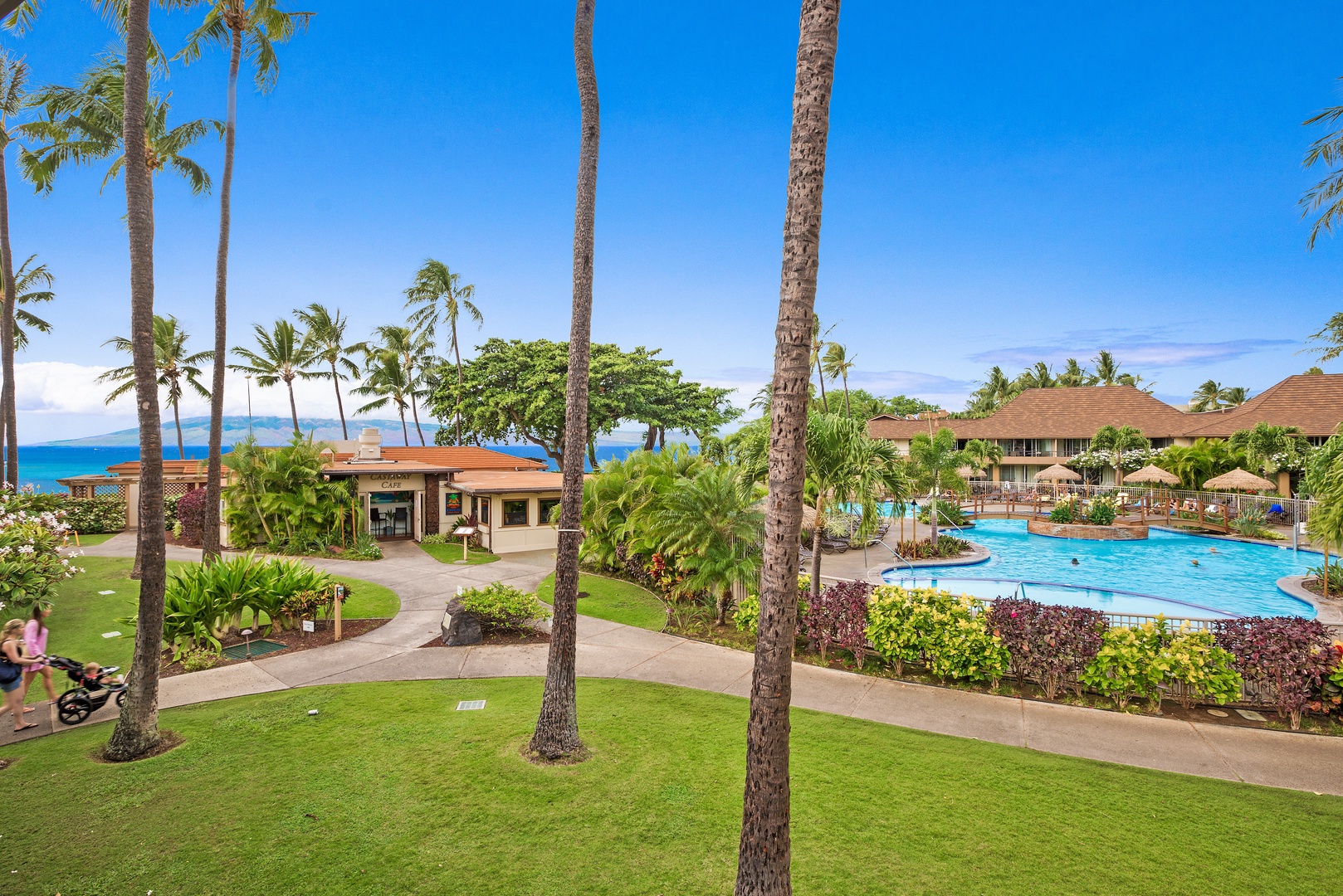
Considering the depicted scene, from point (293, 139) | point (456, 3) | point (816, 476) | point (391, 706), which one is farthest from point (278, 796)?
point (293, 139)

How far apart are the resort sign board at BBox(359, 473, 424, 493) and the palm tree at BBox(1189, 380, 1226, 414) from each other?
89827 millimetres

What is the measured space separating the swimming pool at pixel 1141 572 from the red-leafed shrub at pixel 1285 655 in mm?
7871

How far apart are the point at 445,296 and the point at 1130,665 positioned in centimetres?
3986

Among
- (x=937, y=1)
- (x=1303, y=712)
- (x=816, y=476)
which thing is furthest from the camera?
(x=816, y=476)

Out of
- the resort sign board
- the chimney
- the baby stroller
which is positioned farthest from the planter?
Result: the baby stroller

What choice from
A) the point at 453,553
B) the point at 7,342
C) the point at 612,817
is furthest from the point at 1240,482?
the point at 7,342

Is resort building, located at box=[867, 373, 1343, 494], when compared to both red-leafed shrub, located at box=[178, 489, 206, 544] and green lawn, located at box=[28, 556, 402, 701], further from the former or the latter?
red-leafed shrub, located at box=[178, 489, 206, 544]

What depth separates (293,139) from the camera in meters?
23.9

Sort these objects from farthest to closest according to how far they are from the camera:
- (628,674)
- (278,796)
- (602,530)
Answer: (602,530) → (628,674) → (278,796)

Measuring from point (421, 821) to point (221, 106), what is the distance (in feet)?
60.0

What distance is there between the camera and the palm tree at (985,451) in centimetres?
4122

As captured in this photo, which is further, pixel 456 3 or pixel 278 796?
pixel 456 3

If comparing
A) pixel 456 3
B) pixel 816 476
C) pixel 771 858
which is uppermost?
pixel 456 3

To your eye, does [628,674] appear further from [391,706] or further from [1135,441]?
[1135,441]
